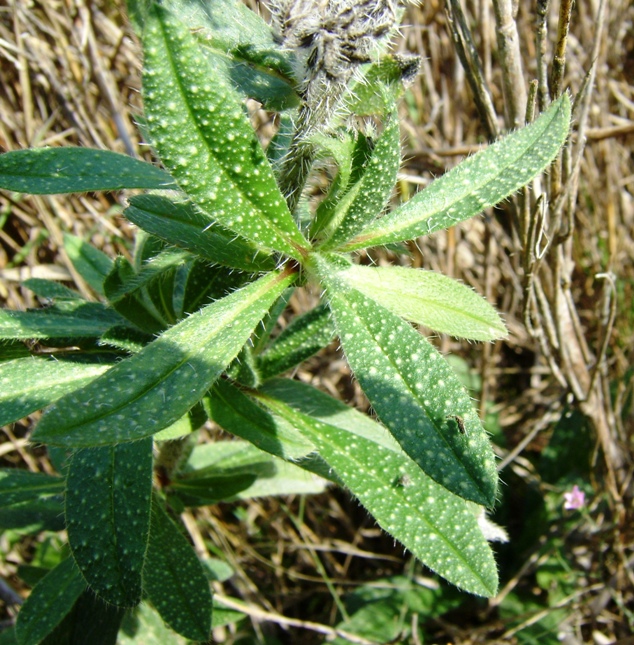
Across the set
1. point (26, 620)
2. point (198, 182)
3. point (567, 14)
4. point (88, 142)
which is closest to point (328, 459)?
point (198, 182)

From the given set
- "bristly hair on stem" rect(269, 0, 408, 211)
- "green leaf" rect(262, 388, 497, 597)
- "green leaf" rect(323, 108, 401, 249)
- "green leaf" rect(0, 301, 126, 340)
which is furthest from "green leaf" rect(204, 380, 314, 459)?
"bristly hair on stem" rect(269, 0, 408, 211)

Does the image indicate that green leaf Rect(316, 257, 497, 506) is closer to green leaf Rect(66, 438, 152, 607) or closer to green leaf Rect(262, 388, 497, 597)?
green leaf Rect(262, 388, 497, 597)

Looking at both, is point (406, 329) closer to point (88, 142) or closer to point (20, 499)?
point (20, 499)

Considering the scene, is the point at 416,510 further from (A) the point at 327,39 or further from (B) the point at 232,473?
(A) the point at 327,39

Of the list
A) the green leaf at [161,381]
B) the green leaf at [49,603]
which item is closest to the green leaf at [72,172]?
the green leaf at [161,381]

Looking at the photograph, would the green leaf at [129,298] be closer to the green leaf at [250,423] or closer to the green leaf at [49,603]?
the green leaf at [250,423]
